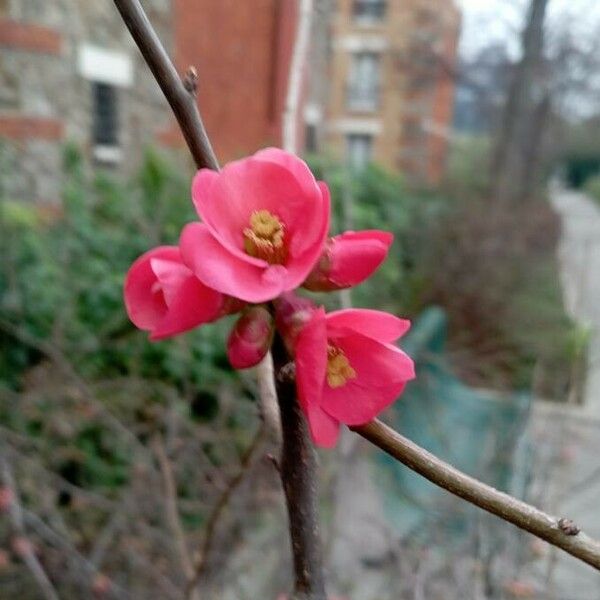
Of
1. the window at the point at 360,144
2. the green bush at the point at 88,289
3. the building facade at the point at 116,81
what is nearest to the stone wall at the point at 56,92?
the building facade at the point at 116,81

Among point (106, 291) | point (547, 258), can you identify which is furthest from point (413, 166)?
point (106, 291)

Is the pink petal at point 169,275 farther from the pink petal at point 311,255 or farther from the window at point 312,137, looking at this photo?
the window at point 312,137

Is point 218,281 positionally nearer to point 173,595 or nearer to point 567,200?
point 173,595

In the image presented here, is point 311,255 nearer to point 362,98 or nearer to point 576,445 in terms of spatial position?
point 576,445

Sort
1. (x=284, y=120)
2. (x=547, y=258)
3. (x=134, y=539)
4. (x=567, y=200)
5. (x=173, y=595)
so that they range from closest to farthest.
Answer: (x=284, y=120) < (x=173, y=595) < (x=134, y=539) < (x=547, y=258) < (x=567, y=200)

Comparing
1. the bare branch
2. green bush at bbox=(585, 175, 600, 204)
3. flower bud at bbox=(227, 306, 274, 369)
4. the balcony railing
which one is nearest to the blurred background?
the bare branch

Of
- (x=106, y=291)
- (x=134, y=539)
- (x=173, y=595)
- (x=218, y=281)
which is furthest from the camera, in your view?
(x=106, y=291)

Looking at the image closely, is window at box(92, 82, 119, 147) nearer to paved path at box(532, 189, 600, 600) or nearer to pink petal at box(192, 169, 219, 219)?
paved path at box(532, 189, 600, 600)
